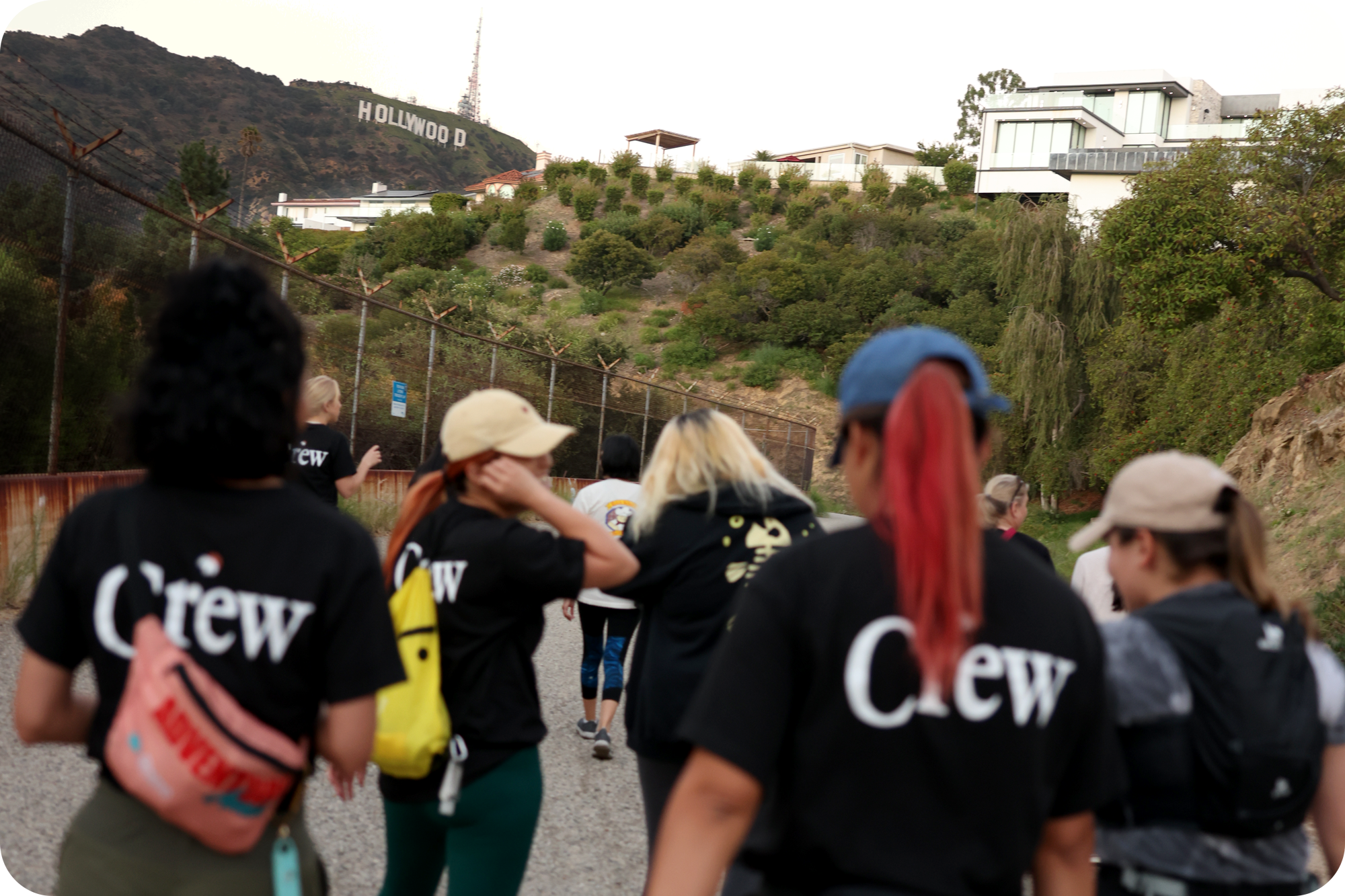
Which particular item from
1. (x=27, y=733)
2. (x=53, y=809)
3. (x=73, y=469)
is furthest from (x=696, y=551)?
(x=73, y=469)

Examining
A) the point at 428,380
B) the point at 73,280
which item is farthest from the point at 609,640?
the point at 428,380

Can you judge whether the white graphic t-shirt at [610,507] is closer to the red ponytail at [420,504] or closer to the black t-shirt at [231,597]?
the red ponytail at [420,504]

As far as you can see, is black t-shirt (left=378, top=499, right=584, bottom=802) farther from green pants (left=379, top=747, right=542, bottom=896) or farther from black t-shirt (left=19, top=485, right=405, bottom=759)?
black t-shirt (left=19, top=485, right=405, bottom=759)

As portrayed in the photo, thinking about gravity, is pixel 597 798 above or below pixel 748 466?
below

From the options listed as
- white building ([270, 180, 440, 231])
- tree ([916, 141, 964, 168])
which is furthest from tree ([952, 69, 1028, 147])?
white building ([270, 180, 440, 231])

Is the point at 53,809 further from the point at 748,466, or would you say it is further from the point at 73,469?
the point at 73,469

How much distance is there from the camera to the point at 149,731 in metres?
1.69

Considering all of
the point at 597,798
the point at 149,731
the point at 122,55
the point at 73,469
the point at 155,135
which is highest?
the point at 122,55

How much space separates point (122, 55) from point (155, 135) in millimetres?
32755

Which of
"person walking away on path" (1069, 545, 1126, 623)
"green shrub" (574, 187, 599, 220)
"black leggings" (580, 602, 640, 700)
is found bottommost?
"black leggings" (580, 602, 640, 700)

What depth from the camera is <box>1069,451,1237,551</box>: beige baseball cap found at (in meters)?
2.01

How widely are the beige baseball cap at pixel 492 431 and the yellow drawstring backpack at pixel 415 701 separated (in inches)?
13.7

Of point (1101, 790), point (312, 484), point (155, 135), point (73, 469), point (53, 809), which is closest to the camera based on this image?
point (1101, 790)

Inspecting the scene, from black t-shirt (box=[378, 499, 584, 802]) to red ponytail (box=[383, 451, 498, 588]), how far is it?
123 millimetres
